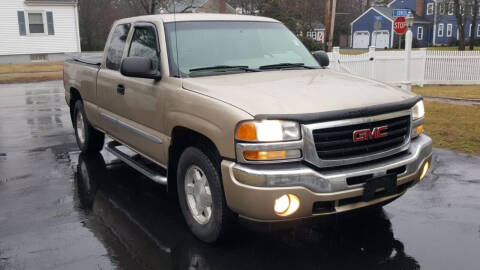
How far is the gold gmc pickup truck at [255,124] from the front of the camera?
356 cm

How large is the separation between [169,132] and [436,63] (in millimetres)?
15990

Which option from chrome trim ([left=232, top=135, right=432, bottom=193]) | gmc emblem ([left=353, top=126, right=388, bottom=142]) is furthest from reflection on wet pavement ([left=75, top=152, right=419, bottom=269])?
gmc emblem ([left=353, top=126, right=388, bottom=142])

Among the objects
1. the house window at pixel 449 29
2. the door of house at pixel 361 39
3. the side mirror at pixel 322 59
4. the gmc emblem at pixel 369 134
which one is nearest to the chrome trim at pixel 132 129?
the gmc emblem at pixel 369 134

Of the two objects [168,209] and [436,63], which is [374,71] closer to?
[436,63]

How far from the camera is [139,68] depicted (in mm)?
4555

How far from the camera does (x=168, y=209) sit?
16.8ft

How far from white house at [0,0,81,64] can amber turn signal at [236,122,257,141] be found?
2954 centimetres

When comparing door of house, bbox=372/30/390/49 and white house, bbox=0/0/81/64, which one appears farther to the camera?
door of house, bbox=372/30/390/49

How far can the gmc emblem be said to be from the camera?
147 inches

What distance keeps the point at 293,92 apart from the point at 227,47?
4.28 ft

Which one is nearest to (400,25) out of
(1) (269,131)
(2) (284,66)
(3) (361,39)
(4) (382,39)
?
(2) (284,66)

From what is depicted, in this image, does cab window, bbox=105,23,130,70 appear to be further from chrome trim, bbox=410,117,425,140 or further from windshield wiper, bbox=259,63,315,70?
chrome trim, bbox=410,117,425,140

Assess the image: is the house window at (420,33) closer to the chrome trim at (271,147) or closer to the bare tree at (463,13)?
the bare tree at (463,13)

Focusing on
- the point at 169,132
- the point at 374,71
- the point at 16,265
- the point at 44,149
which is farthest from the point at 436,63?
the point at 16,265
